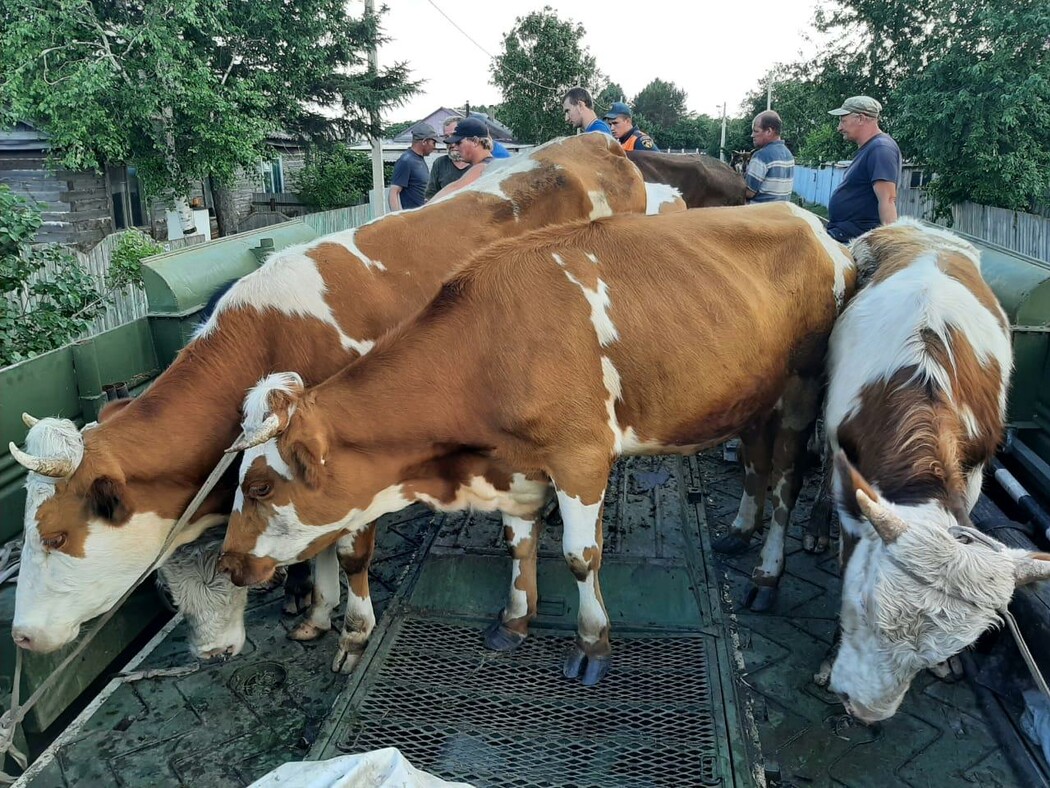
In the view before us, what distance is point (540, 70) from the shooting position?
31328 mm

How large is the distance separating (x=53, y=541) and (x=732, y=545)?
333cm

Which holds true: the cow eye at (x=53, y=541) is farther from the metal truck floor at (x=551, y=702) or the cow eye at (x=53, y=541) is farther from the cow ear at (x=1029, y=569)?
the cow ear at (x=1029, y=569)

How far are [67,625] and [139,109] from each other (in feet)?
45.0

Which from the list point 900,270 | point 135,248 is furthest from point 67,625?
point 135,248

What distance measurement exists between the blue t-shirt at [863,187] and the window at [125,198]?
618 inches

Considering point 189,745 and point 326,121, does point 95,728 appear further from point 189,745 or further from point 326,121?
point 326,121

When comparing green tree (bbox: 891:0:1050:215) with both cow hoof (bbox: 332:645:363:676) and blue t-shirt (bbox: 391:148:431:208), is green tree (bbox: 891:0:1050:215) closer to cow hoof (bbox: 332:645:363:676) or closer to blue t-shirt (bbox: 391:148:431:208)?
blue t-shirt (bbox: 391:148:431:208)

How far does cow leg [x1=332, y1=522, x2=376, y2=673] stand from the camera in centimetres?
351

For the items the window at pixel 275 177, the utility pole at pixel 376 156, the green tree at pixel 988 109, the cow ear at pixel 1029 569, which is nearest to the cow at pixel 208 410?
the cow ear at pixel 1029 569

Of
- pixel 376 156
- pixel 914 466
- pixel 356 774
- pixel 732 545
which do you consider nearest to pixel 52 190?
pixel 376 156

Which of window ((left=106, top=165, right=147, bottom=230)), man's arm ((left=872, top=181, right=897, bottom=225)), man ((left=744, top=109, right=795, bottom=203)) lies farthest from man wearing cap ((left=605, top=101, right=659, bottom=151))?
window ((left=106, top=165, right=147, bottom=230))

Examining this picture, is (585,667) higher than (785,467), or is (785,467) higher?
(785,467)

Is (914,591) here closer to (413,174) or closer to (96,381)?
(96,381)

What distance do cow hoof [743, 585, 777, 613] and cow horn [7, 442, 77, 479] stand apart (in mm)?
3123
